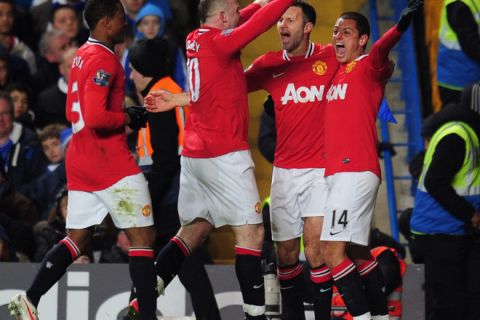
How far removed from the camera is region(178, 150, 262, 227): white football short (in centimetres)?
827

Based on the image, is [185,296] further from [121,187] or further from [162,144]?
[121,187]

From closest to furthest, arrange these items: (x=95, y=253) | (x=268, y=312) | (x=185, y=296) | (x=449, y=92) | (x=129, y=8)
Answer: (x=268, y=312) → (x=185, y=296) → (x=95, y=253) → (x=449, y=92) → (x=129, y=8)

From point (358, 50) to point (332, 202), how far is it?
3.27ft

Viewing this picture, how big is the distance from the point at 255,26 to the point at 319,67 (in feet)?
2.45

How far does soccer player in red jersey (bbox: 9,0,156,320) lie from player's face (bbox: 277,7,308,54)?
41.4 inches

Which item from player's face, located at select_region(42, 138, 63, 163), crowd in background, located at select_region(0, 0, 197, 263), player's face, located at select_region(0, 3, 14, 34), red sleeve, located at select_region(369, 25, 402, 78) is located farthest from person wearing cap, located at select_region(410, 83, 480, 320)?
player's face, located at select_region(0, 3, 14, 34)

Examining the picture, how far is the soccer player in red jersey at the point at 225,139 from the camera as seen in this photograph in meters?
8.24

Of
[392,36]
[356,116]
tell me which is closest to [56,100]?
[356,116]

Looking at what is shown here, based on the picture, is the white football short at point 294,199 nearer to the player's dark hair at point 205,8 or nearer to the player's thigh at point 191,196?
the player's thigh at point 191,196

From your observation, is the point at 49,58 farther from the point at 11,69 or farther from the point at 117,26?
the point at 117,26

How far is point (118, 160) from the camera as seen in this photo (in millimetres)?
8367

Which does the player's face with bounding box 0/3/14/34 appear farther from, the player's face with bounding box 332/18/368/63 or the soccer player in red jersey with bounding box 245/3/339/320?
the player's face with bounding box 332/18/368/63

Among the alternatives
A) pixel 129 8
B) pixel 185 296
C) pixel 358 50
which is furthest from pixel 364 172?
pixel 129 8

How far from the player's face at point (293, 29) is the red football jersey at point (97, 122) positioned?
3.62ft
